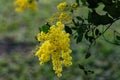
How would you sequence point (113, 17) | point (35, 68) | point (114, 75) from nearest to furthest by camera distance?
1. point (113, 17)
2. point (114, 75)
3. point (35, 68)

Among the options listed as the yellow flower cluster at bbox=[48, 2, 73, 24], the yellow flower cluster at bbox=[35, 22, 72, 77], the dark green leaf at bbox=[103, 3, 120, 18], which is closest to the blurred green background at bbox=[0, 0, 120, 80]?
the yellow flower cluster at bbox=[48, 2, 73, 24]

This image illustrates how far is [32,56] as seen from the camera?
5.80 metres

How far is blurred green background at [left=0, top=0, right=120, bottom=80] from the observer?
5266 mm

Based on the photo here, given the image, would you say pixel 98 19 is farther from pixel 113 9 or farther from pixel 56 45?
pixel 56 45

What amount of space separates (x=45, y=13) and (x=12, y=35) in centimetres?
114

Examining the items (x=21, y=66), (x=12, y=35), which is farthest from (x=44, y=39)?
(x=12, y=35)

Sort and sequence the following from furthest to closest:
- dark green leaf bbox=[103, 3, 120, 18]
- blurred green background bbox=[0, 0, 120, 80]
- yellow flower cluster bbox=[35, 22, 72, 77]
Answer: blurred green background bbox=[0, 0, 120, 80], dark green leaf bbox=[103, 3, 120, 18], yellow flower cluster bbox=[35, 22, 72, 77]

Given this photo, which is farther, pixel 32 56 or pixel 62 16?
pixel 32 56

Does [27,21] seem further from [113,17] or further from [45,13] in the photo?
[113,17]

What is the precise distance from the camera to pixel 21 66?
18.6 feet

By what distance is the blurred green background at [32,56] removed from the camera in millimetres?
5266

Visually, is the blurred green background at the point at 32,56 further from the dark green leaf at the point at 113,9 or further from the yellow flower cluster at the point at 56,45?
the yellow flower cluster at the point at 56,45

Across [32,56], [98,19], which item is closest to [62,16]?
[98,19]

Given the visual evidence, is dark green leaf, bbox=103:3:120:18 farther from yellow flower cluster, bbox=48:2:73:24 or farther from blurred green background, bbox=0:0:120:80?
blurred green background, bbox=0:0:120:80
